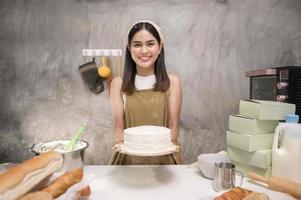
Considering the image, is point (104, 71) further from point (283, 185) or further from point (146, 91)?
point (283, 185)

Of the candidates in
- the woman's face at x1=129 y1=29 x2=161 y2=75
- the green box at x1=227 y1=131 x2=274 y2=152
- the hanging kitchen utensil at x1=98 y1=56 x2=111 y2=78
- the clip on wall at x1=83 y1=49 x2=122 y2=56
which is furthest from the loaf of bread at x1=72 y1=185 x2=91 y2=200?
the clip on wall at x1=83 y1=49 x2=122 y2=56

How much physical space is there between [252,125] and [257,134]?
0.14 feet

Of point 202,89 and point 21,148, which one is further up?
point 202,89

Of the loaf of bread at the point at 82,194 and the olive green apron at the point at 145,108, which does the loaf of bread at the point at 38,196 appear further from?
the olive green apron at the point at 145,108

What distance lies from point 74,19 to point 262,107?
1978 millimetres

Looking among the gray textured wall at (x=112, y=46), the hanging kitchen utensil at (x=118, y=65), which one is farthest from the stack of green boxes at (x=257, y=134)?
the hanging kitchen utensil at (x=118, y=65)

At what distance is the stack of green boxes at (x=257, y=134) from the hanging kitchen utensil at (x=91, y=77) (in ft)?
5.20

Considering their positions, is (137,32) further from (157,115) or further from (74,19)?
(74,19)

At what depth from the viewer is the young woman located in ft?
5.24

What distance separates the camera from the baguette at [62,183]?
31.4 inches

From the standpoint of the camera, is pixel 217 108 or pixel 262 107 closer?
pixel 262 107

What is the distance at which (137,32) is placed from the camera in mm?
1577

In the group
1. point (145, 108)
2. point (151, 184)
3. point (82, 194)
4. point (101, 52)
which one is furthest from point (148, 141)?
point (101, 52)

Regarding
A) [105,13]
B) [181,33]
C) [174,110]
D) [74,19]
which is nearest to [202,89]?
[181,33]
